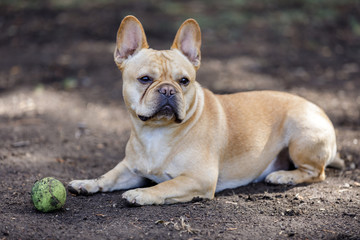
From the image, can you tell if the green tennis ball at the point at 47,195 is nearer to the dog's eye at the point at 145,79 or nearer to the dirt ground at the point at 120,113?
the dirt ground at the point at 120,113

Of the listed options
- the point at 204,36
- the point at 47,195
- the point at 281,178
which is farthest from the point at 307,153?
the point at 204,36

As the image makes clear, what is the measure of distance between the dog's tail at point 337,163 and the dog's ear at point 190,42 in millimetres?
2179

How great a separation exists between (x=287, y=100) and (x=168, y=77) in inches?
67.5

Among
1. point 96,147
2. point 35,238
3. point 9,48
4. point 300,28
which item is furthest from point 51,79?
point 300,28

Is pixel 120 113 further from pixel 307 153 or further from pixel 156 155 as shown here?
pixel 307 153

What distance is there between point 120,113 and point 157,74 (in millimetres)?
3416

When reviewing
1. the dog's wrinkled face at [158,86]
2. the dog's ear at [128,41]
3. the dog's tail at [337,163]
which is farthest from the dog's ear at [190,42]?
the dog's tail at [337,163]

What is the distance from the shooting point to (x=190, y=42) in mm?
4777

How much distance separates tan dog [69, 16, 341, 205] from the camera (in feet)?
14.2

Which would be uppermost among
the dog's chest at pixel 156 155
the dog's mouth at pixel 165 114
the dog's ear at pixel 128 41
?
the dog's ear at pixel 128 41

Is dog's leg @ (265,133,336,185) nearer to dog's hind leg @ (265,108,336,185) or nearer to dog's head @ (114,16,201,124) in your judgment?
dog's hind leg @ (265,108,336,185)

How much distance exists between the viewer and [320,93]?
332 inches

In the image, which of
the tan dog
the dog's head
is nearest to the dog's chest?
the tan dog

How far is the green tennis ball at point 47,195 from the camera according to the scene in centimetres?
391
